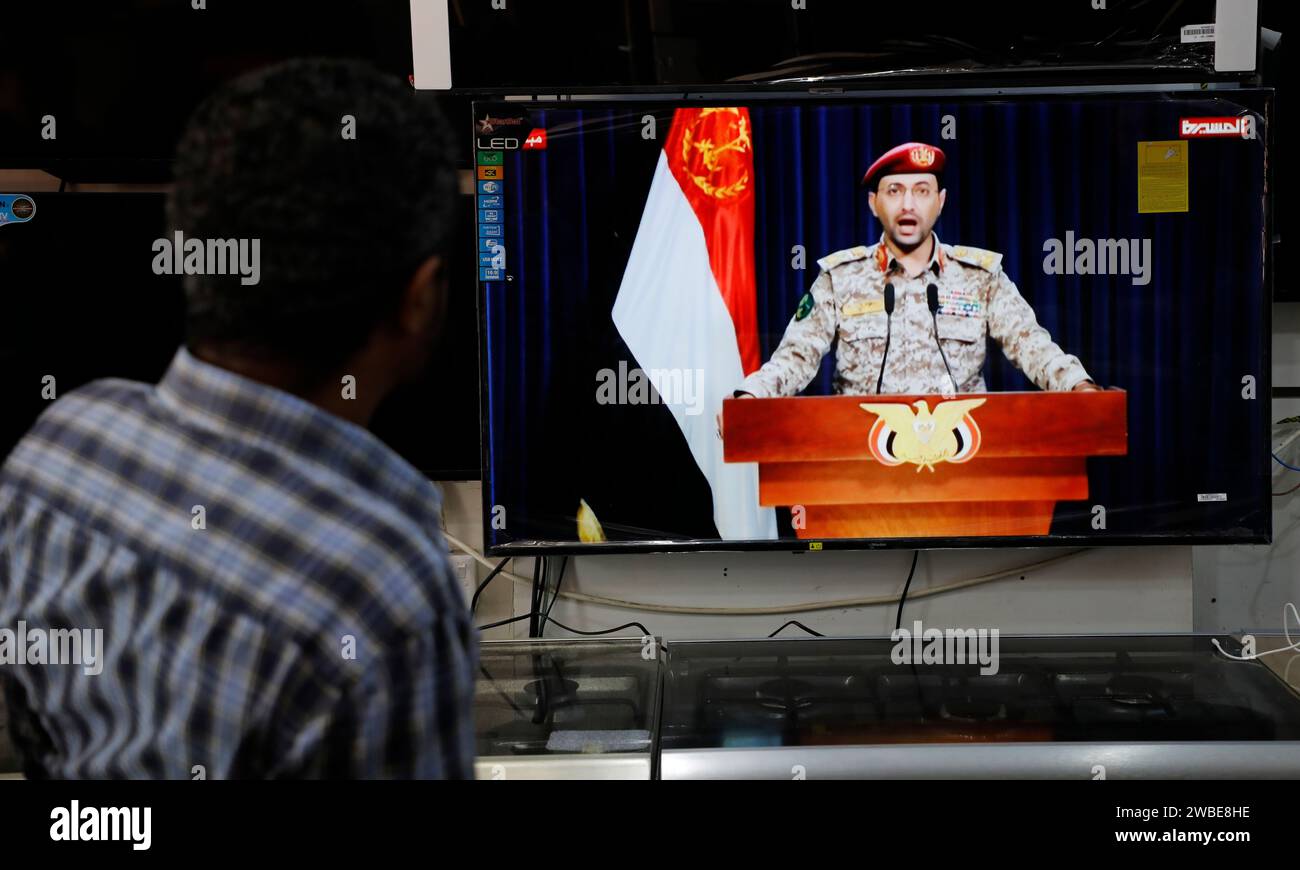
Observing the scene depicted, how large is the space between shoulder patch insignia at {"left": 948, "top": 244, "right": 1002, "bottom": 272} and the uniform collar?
2 centimetres

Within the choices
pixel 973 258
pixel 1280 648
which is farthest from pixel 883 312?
pixel 1280 648

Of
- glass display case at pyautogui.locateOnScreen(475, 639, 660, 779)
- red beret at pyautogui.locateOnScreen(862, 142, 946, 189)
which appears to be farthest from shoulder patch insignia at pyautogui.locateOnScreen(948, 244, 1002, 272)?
glass display case at pyautogui.locateOnScreen(475, 639, 660, 779)

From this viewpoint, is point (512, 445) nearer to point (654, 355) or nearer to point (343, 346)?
point (654, 355)

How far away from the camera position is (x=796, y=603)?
4.87ft

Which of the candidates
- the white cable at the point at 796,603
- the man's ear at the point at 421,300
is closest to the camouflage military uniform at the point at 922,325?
the white cable at the point at 796,603

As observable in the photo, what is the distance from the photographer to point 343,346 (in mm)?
858

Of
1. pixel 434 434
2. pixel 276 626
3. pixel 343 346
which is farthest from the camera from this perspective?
pixel 434 434

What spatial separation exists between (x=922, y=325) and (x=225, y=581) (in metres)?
0.95

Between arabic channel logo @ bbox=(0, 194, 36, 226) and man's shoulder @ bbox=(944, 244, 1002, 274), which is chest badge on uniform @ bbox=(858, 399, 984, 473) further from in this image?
arabic channel logo @ bbox=(0, 194, 36, 226)

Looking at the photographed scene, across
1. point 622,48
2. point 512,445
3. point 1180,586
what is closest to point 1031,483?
point 1180,586

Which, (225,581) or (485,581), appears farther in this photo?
(485,581)

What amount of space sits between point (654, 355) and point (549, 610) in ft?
1.40

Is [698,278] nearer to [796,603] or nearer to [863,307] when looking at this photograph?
[863,307]

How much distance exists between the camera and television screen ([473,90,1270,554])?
1338 millimetres
